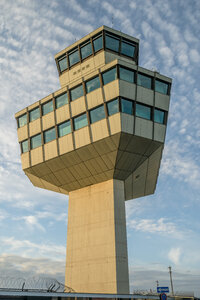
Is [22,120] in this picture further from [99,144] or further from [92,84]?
[99,144]

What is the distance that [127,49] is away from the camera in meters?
33.3

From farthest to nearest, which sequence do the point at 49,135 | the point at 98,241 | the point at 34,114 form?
the point at 34,114 < the point at 49,135 < the point at 98,241

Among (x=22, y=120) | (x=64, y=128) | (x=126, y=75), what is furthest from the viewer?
(x=22, y=120)

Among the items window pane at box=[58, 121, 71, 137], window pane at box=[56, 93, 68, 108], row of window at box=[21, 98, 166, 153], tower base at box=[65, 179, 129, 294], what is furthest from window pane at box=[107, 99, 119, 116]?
tower base at box=[65, 179, 129, 294]

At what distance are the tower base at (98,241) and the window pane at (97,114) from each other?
22.0 feet

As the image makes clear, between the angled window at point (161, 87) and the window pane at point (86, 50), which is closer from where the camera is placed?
the angled window at point (161, 87)

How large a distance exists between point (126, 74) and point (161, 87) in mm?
3928

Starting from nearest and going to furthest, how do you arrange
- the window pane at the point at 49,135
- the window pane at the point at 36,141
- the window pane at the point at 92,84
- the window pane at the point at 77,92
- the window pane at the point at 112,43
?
the window pane at the point at 92,84
the window pane at the point at 77,92
the window pane at the point at 49,135
the window pane at the point at 36,141
the window pane at the point at 112,43

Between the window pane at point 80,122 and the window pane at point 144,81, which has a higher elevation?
the window pane at point 144,81

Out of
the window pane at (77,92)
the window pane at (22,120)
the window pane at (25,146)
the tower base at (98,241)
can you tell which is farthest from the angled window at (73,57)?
the tower base at (98,241)

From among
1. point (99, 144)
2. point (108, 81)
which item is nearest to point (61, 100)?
point (108, 81)

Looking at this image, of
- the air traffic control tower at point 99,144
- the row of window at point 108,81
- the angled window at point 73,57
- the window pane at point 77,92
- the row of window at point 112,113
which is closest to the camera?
the row of window at point 112,113

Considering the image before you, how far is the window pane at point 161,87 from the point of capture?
2892 cm

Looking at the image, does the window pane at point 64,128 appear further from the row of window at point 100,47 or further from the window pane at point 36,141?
the row of window at point 100,47
